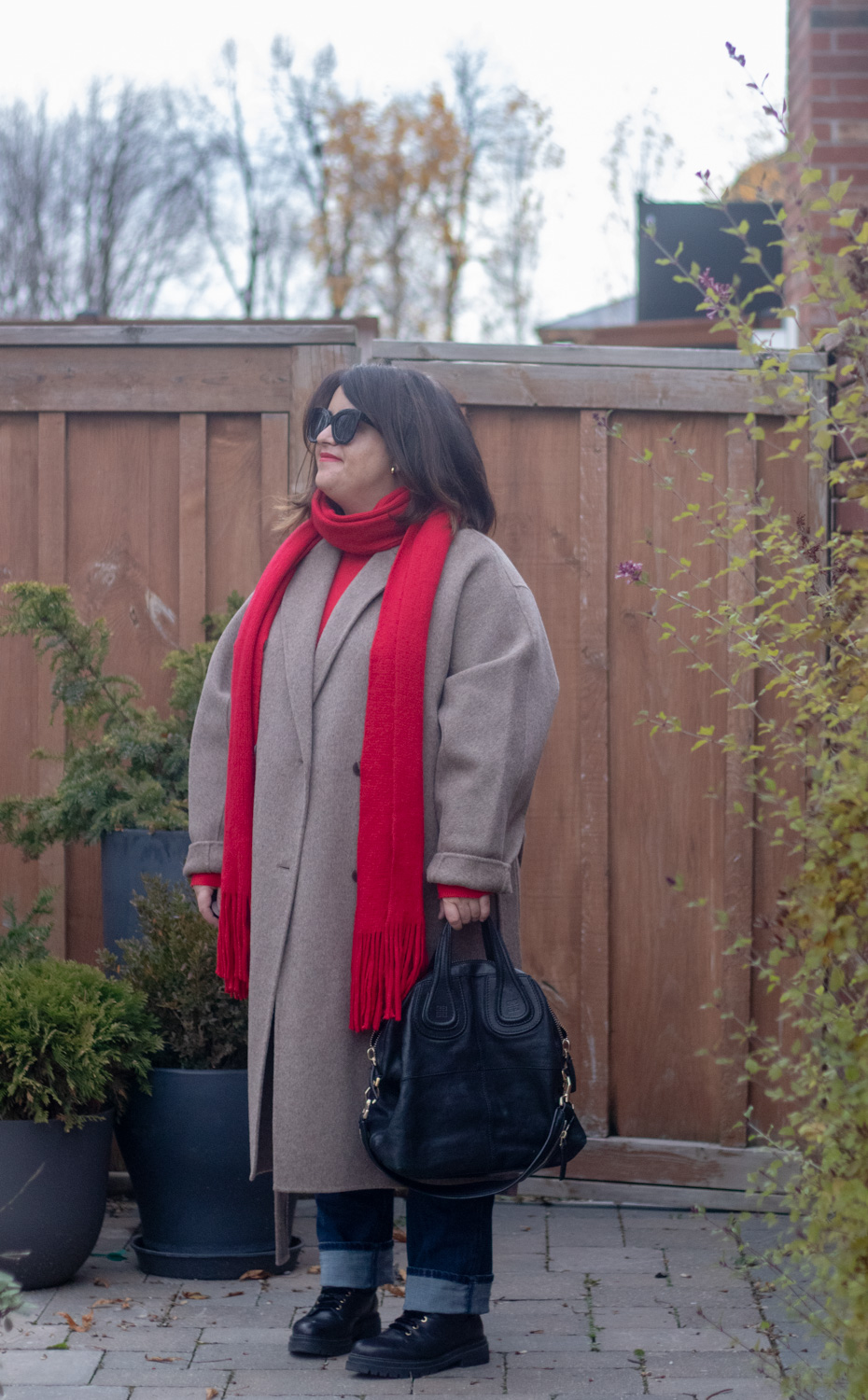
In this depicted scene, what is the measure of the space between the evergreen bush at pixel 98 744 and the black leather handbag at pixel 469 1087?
998 millimetres

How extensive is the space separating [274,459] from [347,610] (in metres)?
1.12

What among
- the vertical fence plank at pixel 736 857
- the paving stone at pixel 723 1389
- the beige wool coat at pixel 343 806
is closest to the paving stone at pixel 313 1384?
the beige wool coat at pixel 343 806

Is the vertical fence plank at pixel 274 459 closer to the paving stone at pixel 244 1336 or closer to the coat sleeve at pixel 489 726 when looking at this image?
the coat sleeve at pixel 489 726

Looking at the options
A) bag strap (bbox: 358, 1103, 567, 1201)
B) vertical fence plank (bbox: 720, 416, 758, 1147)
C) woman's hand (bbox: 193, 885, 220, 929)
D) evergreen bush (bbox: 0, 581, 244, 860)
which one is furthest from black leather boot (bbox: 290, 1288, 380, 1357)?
vertical fence plank (bbox: 720, 416, 758, 1147)

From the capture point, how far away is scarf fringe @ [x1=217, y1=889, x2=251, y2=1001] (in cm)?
287

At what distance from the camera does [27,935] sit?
3473 mm

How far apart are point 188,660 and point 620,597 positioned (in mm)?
1198

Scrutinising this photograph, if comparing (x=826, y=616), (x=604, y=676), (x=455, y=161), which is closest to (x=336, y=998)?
(x=826, y=616)

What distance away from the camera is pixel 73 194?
21.4 m

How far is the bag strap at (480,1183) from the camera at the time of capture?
2.55 metres

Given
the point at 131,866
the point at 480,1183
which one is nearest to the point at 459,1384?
the point at 480,1183

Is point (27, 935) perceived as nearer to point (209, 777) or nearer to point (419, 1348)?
point (209, 777)

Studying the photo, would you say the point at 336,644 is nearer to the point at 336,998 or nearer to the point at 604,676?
the point at 336,998

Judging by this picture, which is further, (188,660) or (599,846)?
(599,846)
